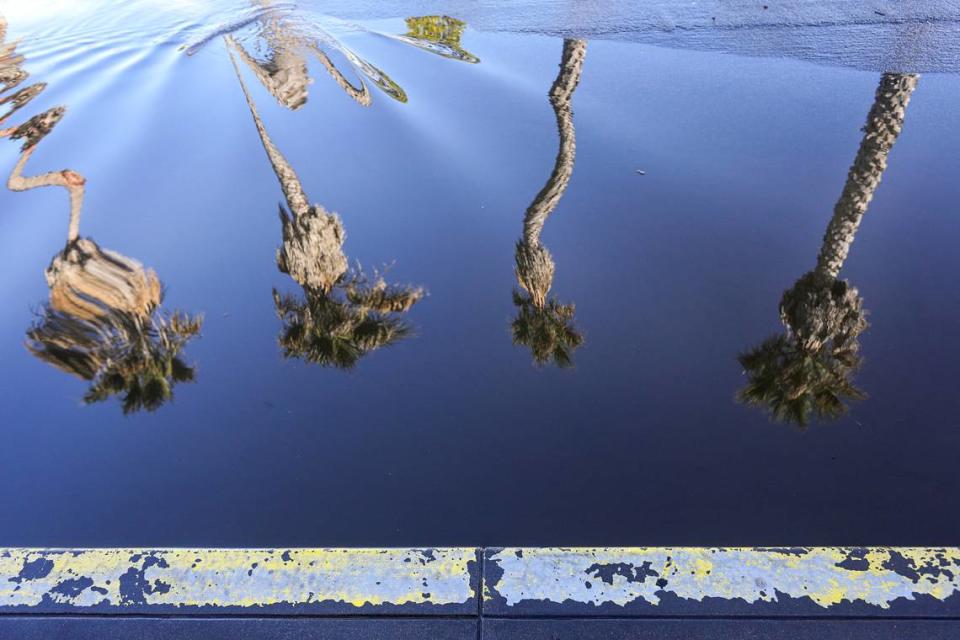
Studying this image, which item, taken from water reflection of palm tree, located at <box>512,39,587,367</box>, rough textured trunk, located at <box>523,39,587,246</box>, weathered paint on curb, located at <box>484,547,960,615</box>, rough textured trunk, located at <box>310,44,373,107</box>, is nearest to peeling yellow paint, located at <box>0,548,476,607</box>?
weathered paint on curb, located at <box>484,547,960,615</box>

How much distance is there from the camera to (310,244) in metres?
4.30

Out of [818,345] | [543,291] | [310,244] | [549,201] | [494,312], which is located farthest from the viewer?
[549,201]

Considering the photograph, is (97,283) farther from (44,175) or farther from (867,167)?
(867,167)

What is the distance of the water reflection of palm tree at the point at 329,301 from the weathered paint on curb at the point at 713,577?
55.5 inches

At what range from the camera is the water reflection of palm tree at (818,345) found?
322 cm

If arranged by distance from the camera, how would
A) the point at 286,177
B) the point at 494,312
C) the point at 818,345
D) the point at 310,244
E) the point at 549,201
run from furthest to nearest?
the point at 286,177 < the point at 549,201 < the point at 310,244 < the point at 494,312 < the point at 818,345

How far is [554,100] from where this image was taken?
5.96 metres

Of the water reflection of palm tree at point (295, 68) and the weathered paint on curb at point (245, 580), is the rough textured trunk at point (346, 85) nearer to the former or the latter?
the water reflection of palm tree at point (295, 68)

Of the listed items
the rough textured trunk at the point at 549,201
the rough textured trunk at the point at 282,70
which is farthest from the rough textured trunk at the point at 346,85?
the rough textured trunk at the point at 549,201

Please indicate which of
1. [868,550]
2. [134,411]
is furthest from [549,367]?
[134,411]

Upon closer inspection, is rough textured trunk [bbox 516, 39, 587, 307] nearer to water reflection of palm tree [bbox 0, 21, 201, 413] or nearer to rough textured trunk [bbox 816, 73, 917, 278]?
rough textured trunk [bbox 816, 73, 917, 278]

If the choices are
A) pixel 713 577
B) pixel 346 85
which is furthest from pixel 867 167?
pixel 346 85

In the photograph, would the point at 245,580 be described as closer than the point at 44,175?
Yes

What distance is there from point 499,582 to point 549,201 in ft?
8.59
